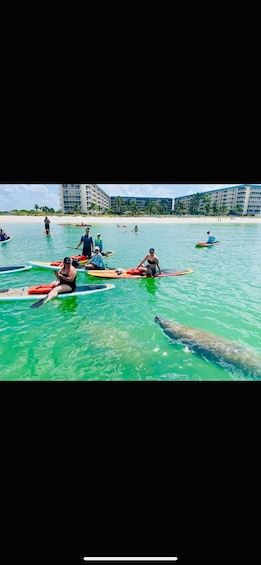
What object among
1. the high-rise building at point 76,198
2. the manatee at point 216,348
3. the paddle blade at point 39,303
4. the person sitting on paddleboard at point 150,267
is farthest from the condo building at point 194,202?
the manatee at point 216,348

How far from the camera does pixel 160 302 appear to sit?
22.0 feet

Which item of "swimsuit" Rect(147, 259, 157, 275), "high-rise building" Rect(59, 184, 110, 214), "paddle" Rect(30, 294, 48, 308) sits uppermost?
"high-rise building" Rect(59, 184, 110, 214)

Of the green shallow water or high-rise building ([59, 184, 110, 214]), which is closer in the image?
the green shallow water

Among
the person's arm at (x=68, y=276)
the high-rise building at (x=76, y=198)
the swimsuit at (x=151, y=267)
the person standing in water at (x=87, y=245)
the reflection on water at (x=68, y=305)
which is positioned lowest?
the reflection on water at (x=68, y=305)

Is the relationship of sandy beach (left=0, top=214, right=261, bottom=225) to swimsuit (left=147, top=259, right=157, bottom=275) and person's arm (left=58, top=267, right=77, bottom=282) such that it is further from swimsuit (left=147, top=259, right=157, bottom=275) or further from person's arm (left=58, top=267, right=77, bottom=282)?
person's arm (left=58, top=267, right=77, bottom=282)

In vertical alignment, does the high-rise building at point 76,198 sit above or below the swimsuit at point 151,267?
above

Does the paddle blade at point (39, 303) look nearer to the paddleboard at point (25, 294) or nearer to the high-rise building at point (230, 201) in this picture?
the paddleboard at point (25, 294)

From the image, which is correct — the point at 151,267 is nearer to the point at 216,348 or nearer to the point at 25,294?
the point at 25,294

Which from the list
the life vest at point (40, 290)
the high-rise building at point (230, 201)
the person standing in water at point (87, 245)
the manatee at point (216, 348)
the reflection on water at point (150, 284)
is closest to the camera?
the manatee at point (216, 348)

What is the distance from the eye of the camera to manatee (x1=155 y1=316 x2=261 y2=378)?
396cm

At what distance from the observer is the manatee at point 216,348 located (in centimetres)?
396

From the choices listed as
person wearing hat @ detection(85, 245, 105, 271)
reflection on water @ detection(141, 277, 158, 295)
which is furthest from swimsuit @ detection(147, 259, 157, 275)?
person wearing hat @ detection(85, 245, 105, 271)
